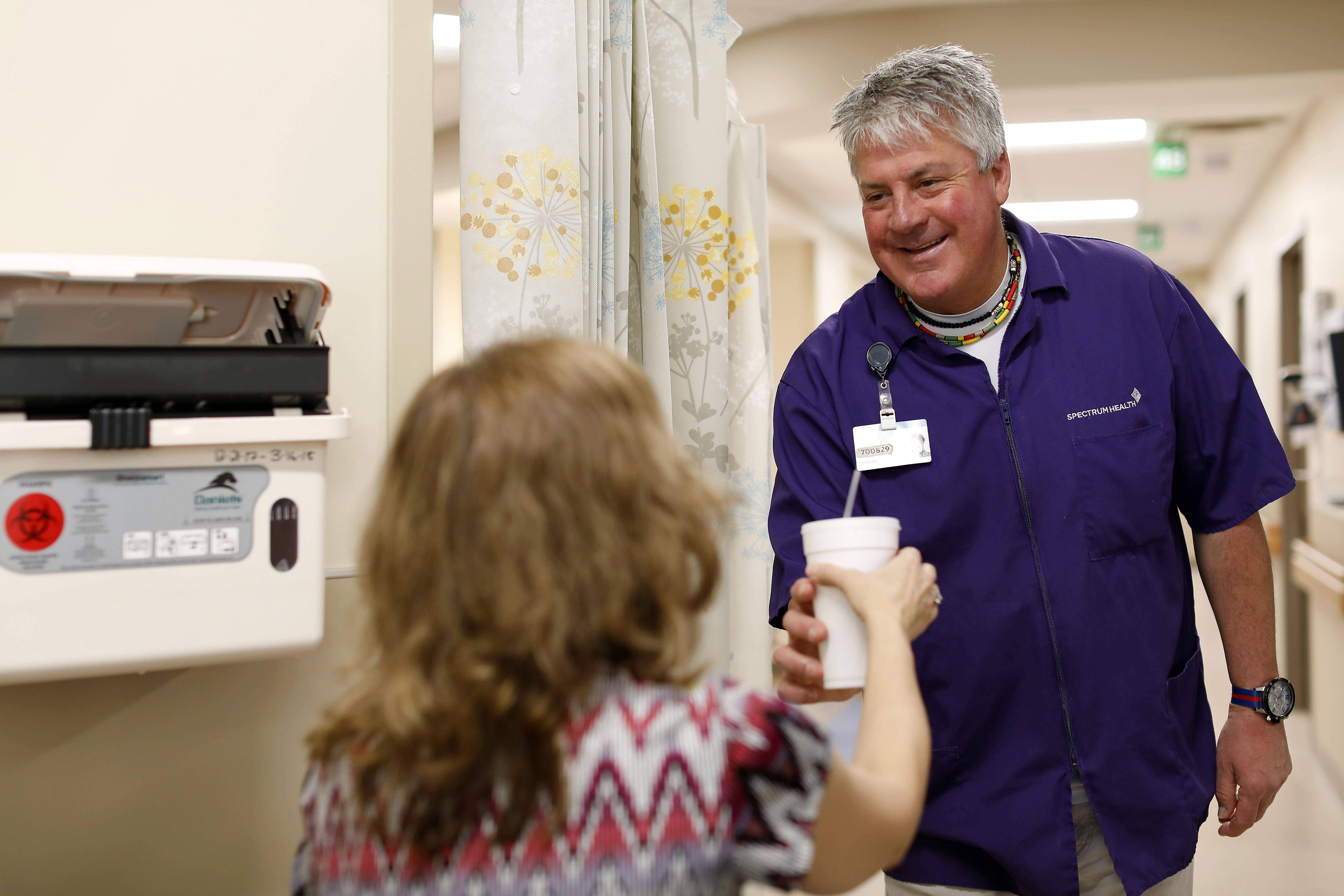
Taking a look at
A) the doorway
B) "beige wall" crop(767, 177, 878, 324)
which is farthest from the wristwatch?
"beige wall" crop(767, 177, 878, 324)

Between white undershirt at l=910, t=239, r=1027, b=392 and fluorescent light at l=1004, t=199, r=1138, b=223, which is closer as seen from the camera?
white undershirt at l=910, t=239, r=1027, b=392

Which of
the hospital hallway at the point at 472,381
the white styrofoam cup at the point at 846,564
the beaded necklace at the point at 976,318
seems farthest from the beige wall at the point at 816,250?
the white styrofoam cup at the point at 846,564

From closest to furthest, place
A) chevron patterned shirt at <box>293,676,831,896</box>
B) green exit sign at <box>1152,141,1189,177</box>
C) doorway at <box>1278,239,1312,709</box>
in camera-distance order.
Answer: chevron patterned shirt at <box>293,676,831,896</box> → doorway at <box>1278,239,1312,709</box> → green exit sign at <box>1152,141,1189,177</box>

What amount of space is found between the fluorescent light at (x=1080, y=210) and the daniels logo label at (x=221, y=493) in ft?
21.8

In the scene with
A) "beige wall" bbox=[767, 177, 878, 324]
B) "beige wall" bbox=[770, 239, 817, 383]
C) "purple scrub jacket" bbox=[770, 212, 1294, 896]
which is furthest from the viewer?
"beige wall" bbox=[770, 239, 817, 383]

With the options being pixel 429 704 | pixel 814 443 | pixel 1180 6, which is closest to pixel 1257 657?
pixel 814 443

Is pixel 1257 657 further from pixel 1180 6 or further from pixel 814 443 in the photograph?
pixel 1180 6

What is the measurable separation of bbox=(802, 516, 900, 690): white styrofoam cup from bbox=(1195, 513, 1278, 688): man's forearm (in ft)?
2.07

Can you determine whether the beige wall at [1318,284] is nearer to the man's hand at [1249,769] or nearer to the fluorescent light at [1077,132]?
the fluorescent light at [1077,132]

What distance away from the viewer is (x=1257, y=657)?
1.37 metres

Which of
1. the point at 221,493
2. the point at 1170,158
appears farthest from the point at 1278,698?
the point at 1170,158

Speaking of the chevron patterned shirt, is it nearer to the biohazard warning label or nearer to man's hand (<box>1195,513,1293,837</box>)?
the biohazard warning label

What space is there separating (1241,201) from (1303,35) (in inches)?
141

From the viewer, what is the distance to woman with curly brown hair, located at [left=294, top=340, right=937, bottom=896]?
66cm
